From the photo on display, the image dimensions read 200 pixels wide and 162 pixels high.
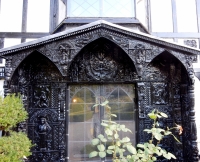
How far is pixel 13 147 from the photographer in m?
4.00

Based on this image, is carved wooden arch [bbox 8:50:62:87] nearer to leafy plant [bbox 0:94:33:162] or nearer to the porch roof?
the porch roof

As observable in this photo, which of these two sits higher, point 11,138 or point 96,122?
point 96,122

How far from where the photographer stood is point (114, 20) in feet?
18.7

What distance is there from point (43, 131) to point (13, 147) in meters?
1.38

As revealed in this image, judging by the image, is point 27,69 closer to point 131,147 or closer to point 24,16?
point 24,16

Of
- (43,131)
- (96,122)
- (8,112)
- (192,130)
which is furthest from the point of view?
(96,122)

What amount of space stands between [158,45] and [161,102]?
4.47 ft

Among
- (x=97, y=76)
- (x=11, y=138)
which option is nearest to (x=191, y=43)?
(x=97, y=76)

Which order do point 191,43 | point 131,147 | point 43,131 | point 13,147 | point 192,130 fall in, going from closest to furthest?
1. point 131,147
2. point 13,147
3. point 192,130
4. point 43,131
5. point 191,43

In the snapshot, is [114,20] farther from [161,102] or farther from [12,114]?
[12,114]

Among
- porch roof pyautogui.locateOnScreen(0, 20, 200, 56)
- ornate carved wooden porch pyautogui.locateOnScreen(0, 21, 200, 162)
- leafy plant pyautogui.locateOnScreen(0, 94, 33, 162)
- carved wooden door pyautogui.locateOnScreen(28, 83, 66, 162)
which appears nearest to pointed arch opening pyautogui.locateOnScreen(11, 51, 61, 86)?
ornate carved wooden porch pyautogui.locateOnScreen(0, 21, 200, 162)

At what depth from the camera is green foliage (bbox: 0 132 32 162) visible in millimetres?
3665

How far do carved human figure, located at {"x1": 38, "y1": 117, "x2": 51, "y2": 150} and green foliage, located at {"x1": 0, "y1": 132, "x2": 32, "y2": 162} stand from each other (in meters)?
0.83

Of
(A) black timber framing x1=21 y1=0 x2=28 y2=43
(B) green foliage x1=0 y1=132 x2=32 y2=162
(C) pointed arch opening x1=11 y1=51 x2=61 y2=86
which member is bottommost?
(B) green foliage x1=0 y1=132 x2=32 y2=162
